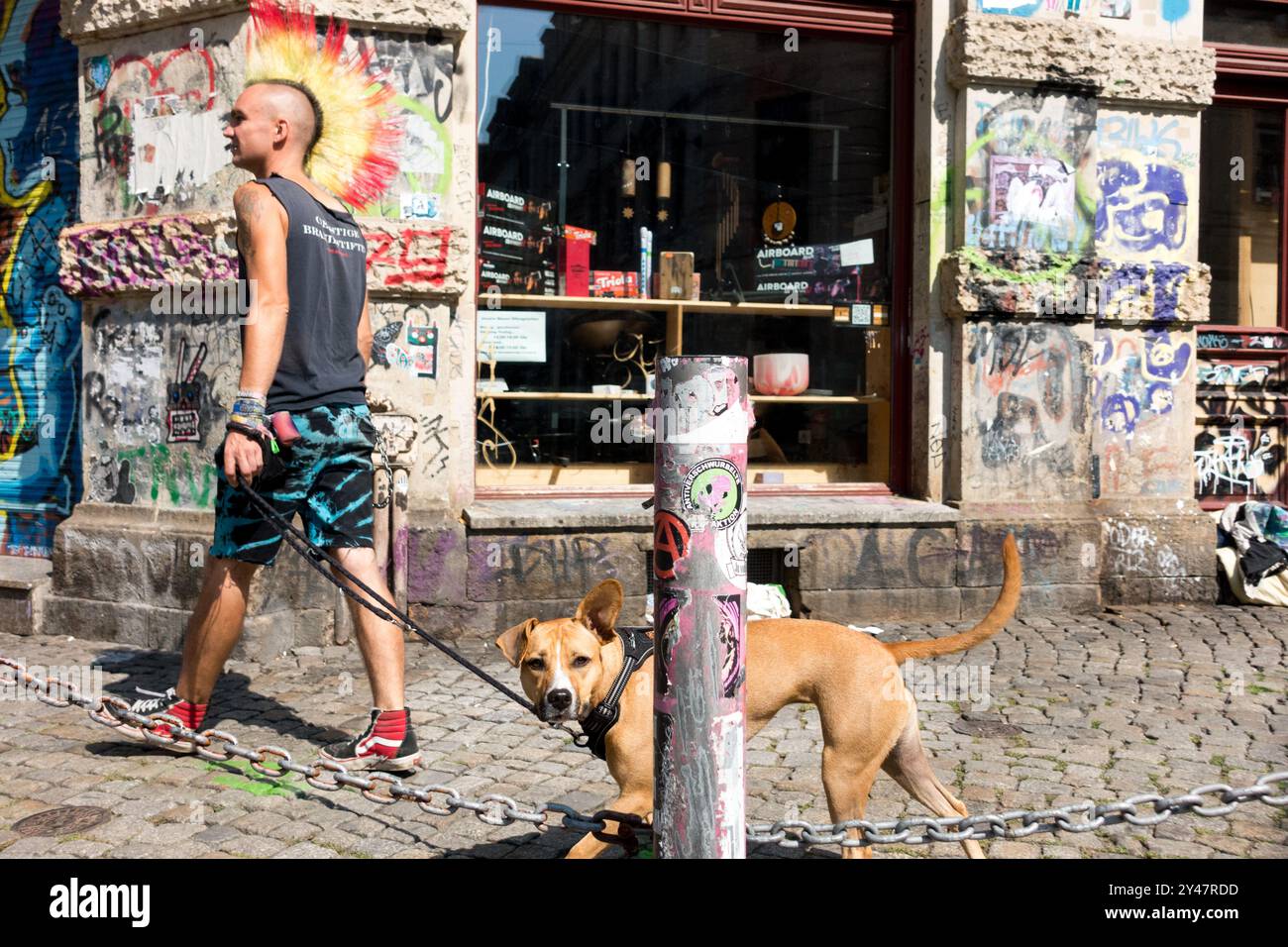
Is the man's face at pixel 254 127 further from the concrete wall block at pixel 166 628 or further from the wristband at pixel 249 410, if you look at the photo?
the concrete wall block at pixel 166 628

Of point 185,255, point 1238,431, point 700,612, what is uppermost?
point 185,255

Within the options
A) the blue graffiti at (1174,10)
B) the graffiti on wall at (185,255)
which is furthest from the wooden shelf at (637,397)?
the blue graffiti at (1174,10)

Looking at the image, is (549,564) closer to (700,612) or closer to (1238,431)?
(700,612)

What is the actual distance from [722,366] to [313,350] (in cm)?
237

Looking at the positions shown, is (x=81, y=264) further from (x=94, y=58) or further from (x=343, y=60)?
(x=343, y=60)

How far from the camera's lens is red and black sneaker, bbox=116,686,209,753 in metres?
4.31

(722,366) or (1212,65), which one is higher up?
(1212,65)

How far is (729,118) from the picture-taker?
325 inches

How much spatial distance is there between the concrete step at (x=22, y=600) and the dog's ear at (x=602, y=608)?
15.3 ft

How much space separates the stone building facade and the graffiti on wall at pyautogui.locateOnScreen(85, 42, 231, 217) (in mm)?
19

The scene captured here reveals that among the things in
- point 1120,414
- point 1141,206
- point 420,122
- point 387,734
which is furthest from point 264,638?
point 1141,206

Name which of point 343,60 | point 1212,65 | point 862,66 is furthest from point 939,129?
point 343,60

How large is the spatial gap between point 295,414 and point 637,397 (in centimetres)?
381

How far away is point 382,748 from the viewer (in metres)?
4.31
